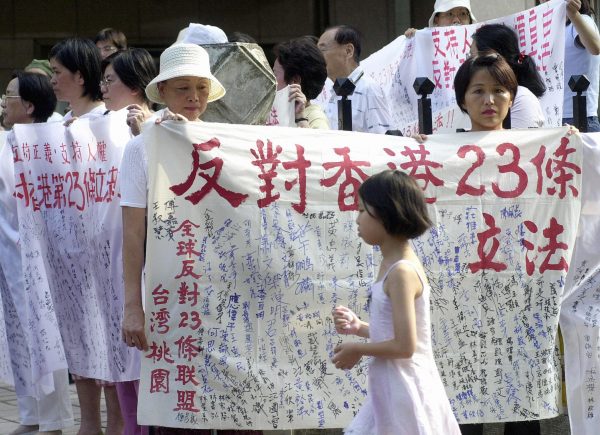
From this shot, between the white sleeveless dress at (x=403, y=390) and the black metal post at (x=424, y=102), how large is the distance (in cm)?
164

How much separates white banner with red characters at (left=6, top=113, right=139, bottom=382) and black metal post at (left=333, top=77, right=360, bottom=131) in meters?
0.98

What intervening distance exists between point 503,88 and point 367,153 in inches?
26.8

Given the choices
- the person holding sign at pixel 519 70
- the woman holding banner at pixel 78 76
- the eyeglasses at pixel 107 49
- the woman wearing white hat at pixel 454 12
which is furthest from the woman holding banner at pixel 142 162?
the eyeglasses at pixel 107 49

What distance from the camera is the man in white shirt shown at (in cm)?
741

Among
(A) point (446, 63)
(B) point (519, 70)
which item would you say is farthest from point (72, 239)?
(A) point (446, 63)

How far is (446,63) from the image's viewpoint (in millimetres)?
7289

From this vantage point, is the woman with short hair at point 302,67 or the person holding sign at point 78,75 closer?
the person holding sign at point 78,75

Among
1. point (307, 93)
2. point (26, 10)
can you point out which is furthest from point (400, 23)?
point (307, 93)

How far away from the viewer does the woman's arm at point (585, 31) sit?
6.87 m

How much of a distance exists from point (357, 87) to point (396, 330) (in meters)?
3.56

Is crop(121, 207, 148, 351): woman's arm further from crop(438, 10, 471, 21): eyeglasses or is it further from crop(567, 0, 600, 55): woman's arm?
crop(438, 10, 471, 21): eyeglasses

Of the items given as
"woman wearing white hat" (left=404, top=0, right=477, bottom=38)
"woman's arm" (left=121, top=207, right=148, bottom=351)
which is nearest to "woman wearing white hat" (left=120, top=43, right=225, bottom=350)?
"woman's arm" (left=121, top=207, right=148, bottom=351)

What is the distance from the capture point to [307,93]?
21.4 feet
